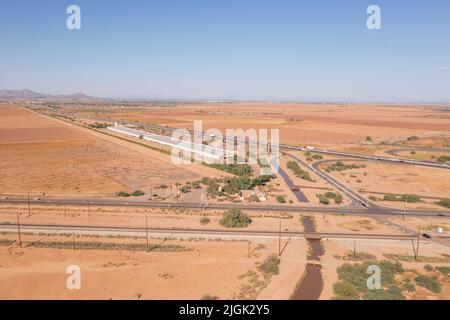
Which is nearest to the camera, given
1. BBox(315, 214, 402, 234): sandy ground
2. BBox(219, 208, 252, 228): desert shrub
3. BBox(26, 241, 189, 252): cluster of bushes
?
BBox(26, 241, 189, 252): cluster of bushes

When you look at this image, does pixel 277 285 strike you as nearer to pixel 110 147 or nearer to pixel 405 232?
pixel 405 232

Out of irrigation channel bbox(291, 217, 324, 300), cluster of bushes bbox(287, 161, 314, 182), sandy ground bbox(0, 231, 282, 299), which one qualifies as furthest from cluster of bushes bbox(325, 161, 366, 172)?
sandy ground bbox(0, 231, 282, 299)

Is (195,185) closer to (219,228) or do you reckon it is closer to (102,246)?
(219,228)

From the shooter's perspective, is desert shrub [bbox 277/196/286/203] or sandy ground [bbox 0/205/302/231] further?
desert shrub [bbox 277/196/286/203]

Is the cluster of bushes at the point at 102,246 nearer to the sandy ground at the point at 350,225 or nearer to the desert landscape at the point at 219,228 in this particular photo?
the desert landscape at the point at 219,228

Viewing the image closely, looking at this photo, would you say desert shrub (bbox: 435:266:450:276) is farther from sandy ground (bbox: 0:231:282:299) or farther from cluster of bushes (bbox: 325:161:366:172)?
cluster of bushes (bbox: 325:161:366:172)
